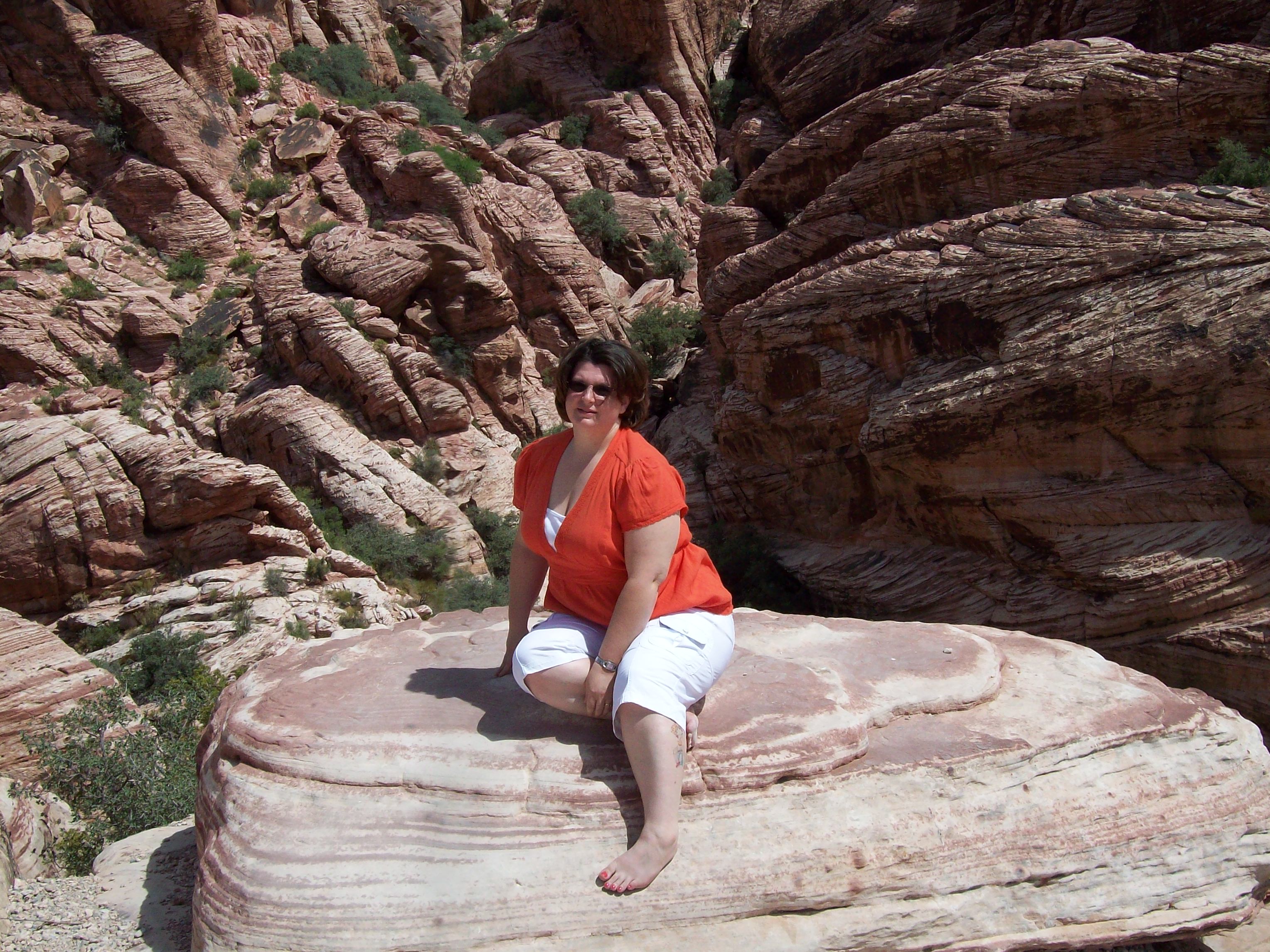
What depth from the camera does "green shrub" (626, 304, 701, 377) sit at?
18.3 meters

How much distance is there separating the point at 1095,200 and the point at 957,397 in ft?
7.88

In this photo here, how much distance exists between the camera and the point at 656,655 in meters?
2.71

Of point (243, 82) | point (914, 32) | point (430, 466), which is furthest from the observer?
point (243, 82)

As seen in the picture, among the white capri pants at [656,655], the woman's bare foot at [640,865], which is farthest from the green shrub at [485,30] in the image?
the woman's bare foot at [640,865]

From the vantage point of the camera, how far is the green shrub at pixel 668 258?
21.8 m

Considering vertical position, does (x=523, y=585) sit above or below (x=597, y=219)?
below

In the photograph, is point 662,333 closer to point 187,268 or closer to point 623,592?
point 187,268

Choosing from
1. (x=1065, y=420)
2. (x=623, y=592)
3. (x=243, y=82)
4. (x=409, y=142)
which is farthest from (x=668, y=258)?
(x=623, y=592)

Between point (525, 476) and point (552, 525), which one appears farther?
point (525, 476)

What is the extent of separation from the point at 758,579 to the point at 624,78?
1879cm

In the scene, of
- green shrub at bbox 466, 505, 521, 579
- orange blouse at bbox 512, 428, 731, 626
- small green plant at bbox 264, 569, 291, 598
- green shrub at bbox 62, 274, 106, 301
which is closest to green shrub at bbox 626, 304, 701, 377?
green shrub at bbox 466, 505, 521, 579

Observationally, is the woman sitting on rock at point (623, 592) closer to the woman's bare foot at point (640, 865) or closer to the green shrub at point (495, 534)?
the woman's bare foot at point (640, 865)

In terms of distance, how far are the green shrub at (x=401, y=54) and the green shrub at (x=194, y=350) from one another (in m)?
15.7

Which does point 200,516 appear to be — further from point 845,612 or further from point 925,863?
point 925,863
